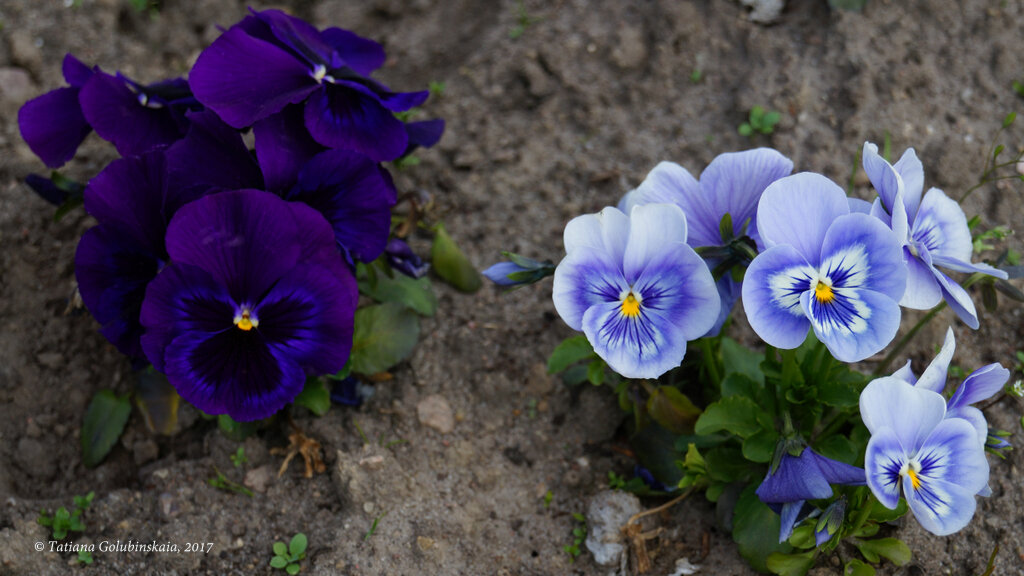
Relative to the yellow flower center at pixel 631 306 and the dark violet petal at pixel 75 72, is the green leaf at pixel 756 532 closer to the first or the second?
the yellow flower center at pixel 631 306

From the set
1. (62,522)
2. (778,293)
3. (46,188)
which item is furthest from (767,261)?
(46,188)

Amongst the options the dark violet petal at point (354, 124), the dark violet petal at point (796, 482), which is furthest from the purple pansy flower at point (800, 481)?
the dark violet petal at point (354, 124)

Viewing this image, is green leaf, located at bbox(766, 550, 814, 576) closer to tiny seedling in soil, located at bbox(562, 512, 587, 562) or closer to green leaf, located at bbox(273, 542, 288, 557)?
tiny seedling in soil, located at bbox(562, 512, 587, 562)

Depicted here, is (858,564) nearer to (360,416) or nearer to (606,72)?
(360,416)

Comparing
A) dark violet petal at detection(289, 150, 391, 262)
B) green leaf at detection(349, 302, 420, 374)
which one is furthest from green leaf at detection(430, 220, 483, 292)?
dark violet petal at detection(289, 150, 391, 262)

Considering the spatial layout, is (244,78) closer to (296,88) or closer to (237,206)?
(296,88)

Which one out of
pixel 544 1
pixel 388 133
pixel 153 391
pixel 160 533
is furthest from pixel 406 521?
pixel 544 1
